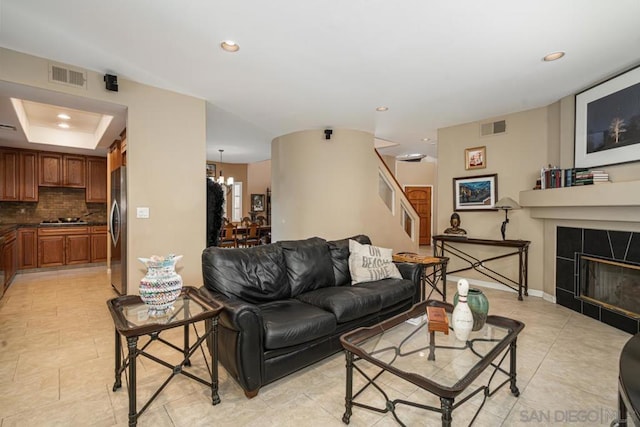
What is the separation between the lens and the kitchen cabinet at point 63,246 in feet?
18.8

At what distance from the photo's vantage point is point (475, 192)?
494 cm

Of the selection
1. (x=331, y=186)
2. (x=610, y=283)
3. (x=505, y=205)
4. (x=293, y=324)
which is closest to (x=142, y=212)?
(x=293, y=324)

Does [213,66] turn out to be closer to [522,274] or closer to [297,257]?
[297,257]

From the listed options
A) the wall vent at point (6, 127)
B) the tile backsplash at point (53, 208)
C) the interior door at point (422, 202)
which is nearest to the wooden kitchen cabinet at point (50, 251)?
the tile backsplash at point (53, 208)

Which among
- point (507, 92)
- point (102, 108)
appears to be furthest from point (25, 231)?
point (507, 92)

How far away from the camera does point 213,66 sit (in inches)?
120

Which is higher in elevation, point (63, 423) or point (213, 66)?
point (213, 66)

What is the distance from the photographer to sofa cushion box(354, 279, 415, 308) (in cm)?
285

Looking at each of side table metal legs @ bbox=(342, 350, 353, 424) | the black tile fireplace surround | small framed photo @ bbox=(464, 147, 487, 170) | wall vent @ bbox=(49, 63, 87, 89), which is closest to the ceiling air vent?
small framed photo @ bbox=(464, 147, 487, 170)

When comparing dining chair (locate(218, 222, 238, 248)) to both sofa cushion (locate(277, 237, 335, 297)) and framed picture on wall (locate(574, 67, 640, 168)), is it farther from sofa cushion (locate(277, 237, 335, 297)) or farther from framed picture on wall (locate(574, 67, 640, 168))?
framed picture on wall (locate(574, 67, 640, 168))

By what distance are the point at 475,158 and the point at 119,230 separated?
538 cm

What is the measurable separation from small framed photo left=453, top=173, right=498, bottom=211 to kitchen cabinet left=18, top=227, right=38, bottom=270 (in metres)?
7.80

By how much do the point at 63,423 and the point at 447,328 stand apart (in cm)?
237

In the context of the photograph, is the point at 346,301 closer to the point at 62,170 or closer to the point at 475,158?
the point at 475,158
